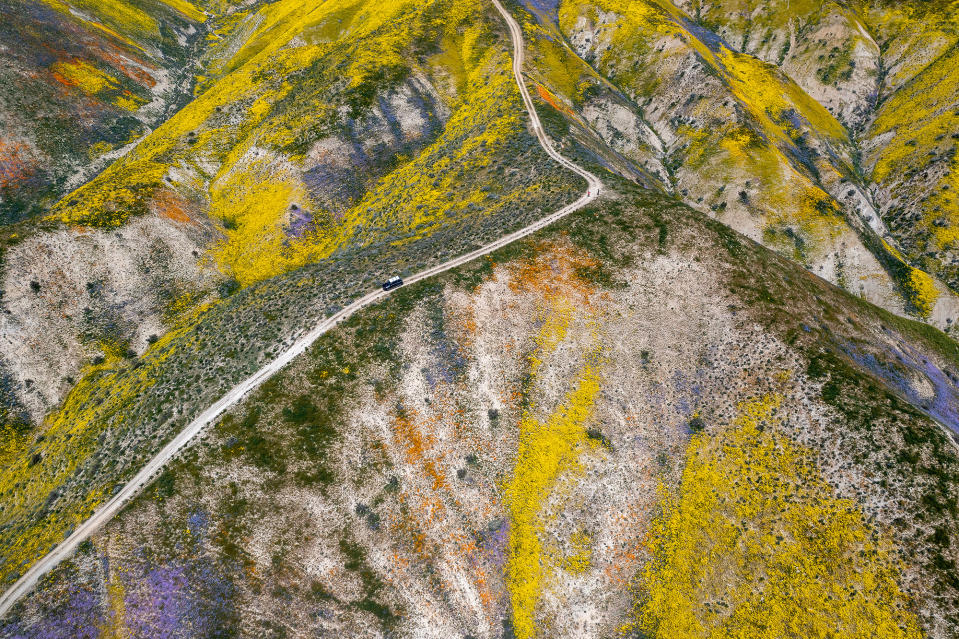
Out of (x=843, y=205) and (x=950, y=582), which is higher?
(x=843, y=205)

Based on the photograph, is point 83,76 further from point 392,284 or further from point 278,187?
point 392,284

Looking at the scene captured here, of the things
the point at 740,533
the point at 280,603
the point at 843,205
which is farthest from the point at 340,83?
the point at 843,205

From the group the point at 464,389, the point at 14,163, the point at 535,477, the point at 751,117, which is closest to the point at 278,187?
the point at 14,163

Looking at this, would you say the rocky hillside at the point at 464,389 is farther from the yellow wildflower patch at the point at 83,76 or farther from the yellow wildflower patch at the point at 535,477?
the yellow wildflower patch at the point at 83,76

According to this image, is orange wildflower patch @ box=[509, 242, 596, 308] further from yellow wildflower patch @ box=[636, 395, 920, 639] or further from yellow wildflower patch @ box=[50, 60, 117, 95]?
yellow wildflower patch @ box=[50, 60, 117, 95]

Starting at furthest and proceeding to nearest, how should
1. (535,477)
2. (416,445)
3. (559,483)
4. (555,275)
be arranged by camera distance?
(555,275)
(416,445)
(535,477)
(559,483)

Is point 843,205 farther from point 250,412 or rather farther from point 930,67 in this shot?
point 250,412
